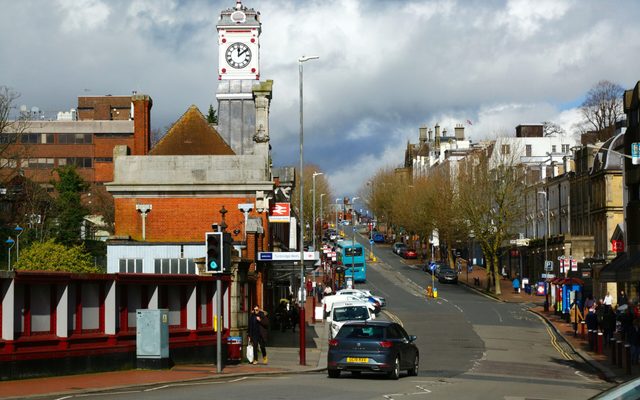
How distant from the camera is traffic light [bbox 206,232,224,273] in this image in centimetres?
2712

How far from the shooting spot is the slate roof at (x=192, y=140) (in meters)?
54.6

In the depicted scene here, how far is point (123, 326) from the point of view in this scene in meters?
28.6

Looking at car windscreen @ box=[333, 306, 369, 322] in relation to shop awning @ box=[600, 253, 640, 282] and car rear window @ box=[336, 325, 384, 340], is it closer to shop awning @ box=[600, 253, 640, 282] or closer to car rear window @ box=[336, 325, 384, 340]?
shop awning @ box=[600, 253, 640, 282]

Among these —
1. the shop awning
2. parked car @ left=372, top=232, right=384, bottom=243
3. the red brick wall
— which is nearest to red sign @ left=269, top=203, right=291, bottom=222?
the red brick wall

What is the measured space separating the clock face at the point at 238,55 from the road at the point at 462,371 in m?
16.5

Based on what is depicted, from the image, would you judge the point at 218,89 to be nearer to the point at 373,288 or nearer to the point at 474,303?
the point at 474,303

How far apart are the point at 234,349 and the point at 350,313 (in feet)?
41.6

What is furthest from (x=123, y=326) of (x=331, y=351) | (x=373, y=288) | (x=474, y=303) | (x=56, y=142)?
(x=56, y=142)

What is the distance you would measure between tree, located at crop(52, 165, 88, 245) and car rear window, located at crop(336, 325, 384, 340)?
56.9 m

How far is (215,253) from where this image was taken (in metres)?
27.2

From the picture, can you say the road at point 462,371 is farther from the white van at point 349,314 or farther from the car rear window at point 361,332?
the white van at point 349,314

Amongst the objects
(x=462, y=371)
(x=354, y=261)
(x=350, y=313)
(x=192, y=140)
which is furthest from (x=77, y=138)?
(x=462, y=371)

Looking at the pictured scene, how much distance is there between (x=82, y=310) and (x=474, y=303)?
2069 inches

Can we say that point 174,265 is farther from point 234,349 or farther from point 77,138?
point 77,138
